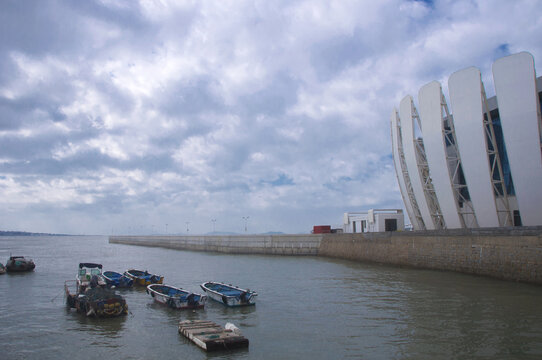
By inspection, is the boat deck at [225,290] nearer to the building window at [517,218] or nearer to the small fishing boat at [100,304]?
the small fishing boat at [100,304]

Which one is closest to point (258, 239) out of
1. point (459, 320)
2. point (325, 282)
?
point (325, 282)

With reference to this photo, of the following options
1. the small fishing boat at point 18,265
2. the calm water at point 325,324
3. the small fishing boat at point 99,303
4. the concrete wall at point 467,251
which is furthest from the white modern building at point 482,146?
the small fishing boat at point 18,265

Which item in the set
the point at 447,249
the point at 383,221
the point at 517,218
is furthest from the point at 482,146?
the point at 383,221

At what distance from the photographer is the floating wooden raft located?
48.1ft

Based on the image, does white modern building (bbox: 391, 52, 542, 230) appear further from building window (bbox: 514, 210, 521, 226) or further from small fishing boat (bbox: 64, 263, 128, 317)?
small fishing boat (bbox: 64, 263, 128, 317)

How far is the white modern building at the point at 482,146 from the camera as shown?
30.2 meters

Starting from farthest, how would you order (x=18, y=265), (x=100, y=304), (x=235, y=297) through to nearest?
(x=18, y=265), (x=235, y=297), (x=100, y=304)

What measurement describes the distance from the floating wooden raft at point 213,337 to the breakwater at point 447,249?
21.8 meters

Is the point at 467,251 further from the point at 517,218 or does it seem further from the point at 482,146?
the point at 482,146

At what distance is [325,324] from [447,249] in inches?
832

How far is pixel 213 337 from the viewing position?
15.0m

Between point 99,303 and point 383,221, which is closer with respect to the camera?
point 99,303

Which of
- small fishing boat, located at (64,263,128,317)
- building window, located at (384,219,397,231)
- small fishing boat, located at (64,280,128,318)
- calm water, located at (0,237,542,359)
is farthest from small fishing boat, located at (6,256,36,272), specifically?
building window, located at (384,219,397,231)

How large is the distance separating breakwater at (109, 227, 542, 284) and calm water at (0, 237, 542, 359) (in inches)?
60.7
